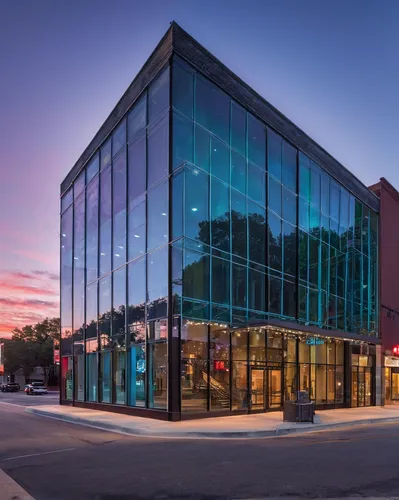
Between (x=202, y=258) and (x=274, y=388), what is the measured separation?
926cm

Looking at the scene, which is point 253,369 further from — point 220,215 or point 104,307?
point 104,307

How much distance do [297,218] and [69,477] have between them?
Result: 24.2 meters

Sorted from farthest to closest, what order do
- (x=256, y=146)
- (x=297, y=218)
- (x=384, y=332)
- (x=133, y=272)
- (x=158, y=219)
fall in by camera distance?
(x=384, y=332) < (x=297, y=218) < (x=256, y=146) < (x=133, y=272) < (x=158, y=219)

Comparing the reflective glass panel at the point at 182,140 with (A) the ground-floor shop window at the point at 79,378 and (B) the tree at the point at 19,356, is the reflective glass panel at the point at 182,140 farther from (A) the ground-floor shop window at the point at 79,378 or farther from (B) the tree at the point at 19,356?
(B) the tree at the point at 19,356

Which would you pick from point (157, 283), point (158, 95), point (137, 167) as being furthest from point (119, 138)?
point (157, 283)

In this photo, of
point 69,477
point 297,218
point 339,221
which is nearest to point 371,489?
point 69,477

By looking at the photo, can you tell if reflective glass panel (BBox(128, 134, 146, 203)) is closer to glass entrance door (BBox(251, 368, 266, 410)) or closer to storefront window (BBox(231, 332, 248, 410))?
storefront window (BBox(231, 332, 248, 410))

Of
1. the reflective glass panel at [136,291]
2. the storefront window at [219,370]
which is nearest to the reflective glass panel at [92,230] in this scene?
the reflective glass panel at [136,291]

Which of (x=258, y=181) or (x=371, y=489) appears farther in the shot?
(x=258, y=181)

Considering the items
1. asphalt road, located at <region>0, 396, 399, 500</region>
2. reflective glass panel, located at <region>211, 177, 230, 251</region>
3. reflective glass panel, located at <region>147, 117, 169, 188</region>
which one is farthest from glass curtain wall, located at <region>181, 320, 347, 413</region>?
reflective glass panel, located at <region>147, 117, 169, 188</region>

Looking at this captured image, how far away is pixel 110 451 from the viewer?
48.5 feet

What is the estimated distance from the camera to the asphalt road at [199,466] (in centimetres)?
984

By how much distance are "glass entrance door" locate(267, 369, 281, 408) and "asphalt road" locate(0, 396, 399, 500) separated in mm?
10336

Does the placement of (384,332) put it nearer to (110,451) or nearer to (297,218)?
(297,218)
